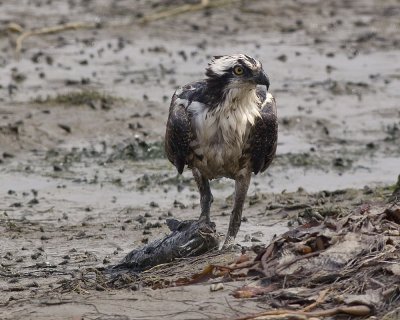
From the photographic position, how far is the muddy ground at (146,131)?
10414 millimetres

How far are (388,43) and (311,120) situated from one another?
14.5 ft

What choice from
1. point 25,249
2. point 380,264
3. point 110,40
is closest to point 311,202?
point 25,249

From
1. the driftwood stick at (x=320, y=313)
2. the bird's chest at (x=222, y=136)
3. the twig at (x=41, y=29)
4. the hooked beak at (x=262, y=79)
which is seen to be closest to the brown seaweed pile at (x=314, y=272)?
the driftwood stick at (x=320, y=313)

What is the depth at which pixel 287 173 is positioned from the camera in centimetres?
1364

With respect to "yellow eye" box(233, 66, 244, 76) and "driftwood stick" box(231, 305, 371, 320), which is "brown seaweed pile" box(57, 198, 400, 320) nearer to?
"driftwood stick" box(231, 305, 371, 320)

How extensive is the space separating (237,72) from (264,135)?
534 mm

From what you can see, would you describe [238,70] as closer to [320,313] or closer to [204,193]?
[204,193]

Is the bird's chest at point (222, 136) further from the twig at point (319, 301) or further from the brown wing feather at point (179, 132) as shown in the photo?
the twig at point (319, 301)

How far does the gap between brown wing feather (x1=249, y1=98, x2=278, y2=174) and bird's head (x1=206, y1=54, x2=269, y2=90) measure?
0.90ft

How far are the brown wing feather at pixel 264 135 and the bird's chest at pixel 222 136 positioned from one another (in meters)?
0.05

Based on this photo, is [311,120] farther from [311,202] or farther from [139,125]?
[311,202]

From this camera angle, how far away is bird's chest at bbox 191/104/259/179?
988 centimetres

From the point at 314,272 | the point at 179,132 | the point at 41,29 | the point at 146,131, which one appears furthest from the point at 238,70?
the point at 41,29

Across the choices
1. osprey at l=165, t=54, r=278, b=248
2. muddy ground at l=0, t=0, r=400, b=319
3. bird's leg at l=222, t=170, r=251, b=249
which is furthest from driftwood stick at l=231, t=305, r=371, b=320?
bird's leg at l=222, t=170, r=251, b=249
